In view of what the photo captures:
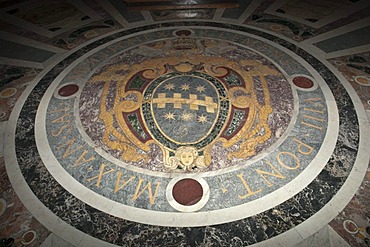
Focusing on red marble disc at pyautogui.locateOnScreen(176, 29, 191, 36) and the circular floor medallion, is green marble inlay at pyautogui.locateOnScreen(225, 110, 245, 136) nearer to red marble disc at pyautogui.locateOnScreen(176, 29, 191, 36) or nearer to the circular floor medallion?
the circular floor medallion

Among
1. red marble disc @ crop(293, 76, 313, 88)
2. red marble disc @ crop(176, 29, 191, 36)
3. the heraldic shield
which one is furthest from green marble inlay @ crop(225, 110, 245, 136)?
red marble disc @ crop(176, 29, 191, 36)

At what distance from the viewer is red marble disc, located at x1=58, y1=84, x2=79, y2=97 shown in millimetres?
6004

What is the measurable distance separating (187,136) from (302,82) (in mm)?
3202

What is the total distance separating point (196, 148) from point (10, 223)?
324cm

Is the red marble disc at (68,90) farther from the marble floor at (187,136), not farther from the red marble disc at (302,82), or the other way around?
the red marble disc at (302,82)

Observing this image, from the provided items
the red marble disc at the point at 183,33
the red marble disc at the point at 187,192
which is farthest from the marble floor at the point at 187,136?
the red marble disc at the point at 183,33

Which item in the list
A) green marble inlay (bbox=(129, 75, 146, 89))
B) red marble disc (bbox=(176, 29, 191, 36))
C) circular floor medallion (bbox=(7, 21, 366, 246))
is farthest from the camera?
red marble disc (bbox=(176, 29, 191, 36))

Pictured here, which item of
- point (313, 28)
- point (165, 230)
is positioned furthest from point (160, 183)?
point (313, 28)

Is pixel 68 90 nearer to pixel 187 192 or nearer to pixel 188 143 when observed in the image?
pixel 188 143

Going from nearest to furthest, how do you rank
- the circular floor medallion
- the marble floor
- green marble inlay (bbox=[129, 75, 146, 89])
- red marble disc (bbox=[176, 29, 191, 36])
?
1. the marble floor
2. the circular floor medallion
3. green marble inlay (bbox=[129, 75, 146, 89])
4. red marble disc (bbox=[176, 29, 191, 36])

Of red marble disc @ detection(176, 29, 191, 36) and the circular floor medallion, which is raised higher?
red marble disc @ detection(176, 29, 191, 36)

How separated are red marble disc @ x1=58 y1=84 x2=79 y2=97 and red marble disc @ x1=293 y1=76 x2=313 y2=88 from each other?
526 cm

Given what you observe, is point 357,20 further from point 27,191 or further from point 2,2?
point 2,2

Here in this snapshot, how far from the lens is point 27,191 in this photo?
14.1 ft
